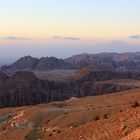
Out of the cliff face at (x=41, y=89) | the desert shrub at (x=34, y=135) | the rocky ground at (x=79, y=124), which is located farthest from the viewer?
the cliff face at (x=41, y=89)

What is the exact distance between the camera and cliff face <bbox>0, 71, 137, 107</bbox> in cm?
12788

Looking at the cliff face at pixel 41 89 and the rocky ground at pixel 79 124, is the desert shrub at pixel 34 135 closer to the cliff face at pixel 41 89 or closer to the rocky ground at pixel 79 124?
the rocky ground at pixel 79 124

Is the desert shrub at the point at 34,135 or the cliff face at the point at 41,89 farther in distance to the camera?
the cliff face at the point at 41,89

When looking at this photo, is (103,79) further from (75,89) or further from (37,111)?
(37,111)

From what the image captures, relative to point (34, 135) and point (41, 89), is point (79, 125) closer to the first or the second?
point (34, 135)

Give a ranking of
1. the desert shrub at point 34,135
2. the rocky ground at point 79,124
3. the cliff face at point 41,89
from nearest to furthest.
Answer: the rocky ground at point 79,124 → the desert shrub at point 34,135 → the cliff face at point 41,89

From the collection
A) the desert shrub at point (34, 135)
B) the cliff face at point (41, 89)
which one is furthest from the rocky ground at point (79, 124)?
the cliff face at point (41, 89)

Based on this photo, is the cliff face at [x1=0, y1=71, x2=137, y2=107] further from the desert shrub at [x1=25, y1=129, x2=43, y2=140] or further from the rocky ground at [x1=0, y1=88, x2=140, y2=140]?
the desert shrub at [x1=25, y1=129, x2=43, y2=140]

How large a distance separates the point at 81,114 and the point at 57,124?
2.24m

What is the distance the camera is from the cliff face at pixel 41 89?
420ft

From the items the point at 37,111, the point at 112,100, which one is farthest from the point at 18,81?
the point at 37,111

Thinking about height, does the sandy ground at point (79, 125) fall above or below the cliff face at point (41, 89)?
above

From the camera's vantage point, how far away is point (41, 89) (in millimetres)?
147625

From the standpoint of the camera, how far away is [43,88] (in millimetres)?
151625
